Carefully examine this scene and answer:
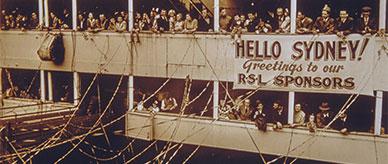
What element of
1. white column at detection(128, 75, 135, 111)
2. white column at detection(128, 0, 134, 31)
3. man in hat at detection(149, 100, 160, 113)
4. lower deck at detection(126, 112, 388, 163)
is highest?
white column at detection(128, 0, 134, 31)

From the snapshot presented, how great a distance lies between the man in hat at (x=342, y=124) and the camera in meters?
17.0

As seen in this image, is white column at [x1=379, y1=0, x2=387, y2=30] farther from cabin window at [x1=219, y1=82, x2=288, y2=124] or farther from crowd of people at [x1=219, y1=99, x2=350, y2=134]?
cabin window at [x1=219, y1=82, x2=288, y2=124]

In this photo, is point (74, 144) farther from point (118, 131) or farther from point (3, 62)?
point (3, 62)

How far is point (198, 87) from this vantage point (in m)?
21.7

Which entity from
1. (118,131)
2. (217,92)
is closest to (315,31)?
(217,92)

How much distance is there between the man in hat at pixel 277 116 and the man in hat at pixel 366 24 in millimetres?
3470

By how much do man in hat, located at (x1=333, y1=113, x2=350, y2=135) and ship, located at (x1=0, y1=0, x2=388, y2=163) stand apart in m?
0.18

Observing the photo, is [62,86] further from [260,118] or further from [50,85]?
[260,118]

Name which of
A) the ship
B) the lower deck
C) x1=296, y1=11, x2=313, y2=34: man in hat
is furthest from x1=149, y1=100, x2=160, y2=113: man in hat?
x1=296, y1=11, x2=313, y2=34: man in hat

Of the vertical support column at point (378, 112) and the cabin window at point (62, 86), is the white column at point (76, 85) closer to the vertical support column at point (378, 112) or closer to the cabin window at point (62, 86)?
the cabin window at point (62, 86)

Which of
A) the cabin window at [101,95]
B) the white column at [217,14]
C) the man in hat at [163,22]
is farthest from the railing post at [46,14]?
the white column at [217,14]

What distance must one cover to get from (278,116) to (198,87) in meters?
4.20

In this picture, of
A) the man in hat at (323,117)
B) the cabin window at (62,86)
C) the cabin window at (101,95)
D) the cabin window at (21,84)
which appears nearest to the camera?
the man in hat at (323,117)

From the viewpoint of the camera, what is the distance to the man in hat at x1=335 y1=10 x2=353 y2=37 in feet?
55.4
